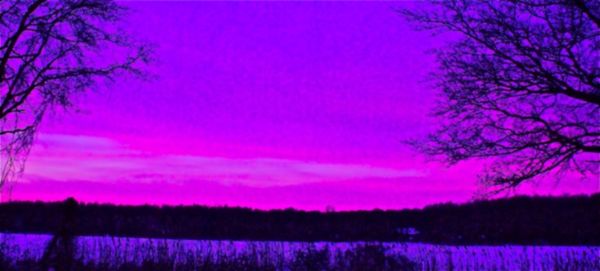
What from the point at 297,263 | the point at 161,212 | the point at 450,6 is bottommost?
the point at 297,263

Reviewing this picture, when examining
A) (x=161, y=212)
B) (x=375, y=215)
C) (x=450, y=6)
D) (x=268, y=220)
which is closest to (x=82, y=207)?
(x=161, y=212)

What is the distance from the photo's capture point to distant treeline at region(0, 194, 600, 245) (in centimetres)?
3219

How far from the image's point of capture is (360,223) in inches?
1515

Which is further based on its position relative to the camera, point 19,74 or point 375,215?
point 375,215

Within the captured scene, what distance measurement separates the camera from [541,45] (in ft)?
39.4

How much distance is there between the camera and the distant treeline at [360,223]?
32188 mm

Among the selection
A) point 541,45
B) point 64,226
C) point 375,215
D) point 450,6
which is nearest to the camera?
point 64,226

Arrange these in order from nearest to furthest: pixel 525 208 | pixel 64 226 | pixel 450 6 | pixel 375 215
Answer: pixel 64 226 < pixel 450 6 < pixel 525 208 < pixel 375 215

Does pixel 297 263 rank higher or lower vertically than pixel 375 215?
lower

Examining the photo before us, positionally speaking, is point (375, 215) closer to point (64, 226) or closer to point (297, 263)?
point (297, 263)

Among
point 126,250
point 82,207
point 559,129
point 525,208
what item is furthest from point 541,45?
point 82,207

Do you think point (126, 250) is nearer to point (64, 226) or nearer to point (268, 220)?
point (64, 226)

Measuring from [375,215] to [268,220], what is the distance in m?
6.91

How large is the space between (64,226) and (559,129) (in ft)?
30.3
